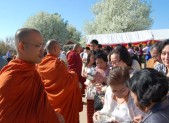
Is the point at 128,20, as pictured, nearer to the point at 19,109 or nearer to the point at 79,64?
the point at 79,64

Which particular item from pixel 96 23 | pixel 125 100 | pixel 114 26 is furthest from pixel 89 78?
pixel 96 23

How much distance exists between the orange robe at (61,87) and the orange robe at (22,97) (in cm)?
209

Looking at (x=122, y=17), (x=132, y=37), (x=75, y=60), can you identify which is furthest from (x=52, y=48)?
(x=122, y=17)

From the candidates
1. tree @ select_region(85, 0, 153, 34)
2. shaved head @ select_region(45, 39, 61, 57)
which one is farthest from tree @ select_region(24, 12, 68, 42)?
shaved head @ select_region(45, 39, 61, 57)

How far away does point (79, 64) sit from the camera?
1074 cm

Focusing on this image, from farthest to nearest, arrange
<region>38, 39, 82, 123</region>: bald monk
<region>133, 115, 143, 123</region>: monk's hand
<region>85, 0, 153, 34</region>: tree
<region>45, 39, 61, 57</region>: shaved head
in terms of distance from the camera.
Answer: <region>85, 0, 153, 34</region>: tree, <region>45, 39, 61, 57</region>: shaved head, <region>38, 39, 82, 123</region>: bald monk, <region>133, 115, 143, 123</region>: monk's hand

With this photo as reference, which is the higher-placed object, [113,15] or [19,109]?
[113,15]

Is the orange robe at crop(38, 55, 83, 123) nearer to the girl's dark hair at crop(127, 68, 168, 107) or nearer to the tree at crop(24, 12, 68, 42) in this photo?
the girl's dark hair at crop(127, 68, 168, 107)

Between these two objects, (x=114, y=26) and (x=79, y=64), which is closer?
(x=79, y=64)

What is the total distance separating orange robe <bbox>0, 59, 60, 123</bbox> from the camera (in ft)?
10.1

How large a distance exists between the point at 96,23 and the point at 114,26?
4758 mm

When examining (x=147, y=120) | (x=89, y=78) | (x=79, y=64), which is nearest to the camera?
(x=147, y=120)

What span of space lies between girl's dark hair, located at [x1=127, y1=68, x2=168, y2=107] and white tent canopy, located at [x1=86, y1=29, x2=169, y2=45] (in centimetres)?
1813

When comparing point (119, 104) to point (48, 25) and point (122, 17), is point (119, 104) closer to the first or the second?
point (122, 17)
